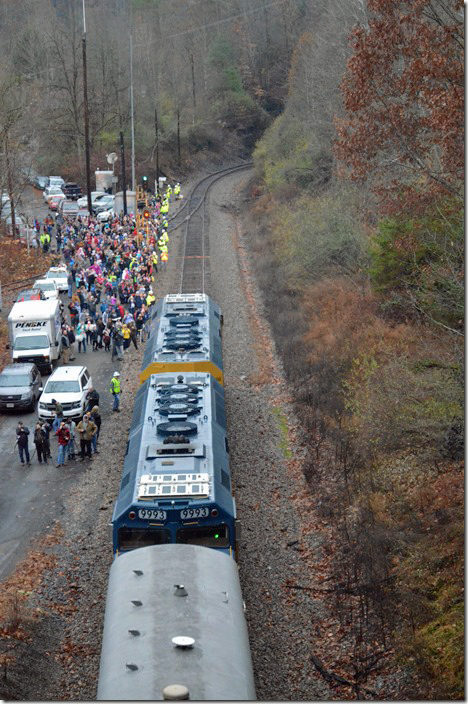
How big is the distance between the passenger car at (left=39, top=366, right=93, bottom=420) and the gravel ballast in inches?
42.8

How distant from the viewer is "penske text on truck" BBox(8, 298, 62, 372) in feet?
111

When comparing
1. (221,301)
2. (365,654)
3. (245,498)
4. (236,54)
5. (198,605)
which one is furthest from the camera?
(236,54)

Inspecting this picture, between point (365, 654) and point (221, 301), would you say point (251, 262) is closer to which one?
point (221, 301)

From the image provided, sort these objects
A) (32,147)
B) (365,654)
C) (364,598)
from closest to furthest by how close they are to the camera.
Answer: (365,654) < (364,598) < (32,147)

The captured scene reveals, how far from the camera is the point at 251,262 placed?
179ft

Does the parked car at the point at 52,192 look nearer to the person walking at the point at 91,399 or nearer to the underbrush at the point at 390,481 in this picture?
the underbrush at the point at 390,481

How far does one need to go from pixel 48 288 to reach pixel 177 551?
3071 cm

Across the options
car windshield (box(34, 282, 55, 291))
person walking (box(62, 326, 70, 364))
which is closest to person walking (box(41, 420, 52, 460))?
person walking (box(62, 326, 70, 364))

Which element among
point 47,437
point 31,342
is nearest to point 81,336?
point 31,342

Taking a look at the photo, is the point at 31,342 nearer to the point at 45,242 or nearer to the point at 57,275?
the point at 57,275

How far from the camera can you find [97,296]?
42969 millimetres

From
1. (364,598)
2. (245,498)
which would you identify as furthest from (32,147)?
(364,598)

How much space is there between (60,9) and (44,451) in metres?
114

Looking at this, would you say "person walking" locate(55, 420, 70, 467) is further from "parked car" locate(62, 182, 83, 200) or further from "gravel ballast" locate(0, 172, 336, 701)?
"parked car" locate(62, 182, 83, 200)
